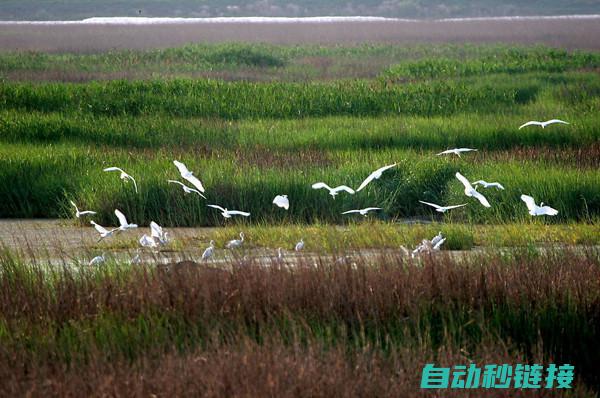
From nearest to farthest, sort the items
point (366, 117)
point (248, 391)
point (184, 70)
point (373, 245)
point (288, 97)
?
point (248, 391) < point (373, 245) < point (366, 117) < point (288, 97) < point (184, 70)

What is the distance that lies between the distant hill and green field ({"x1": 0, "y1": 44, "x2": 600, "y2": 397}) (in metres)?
44.1

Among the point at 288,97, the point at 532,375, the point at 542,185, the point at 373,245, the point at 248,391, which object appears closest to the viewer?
the point at 248,391

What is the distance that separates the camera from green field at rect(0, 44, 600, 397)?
543 cm

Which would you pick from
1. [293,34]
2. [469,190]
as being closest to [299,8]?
[293,34]

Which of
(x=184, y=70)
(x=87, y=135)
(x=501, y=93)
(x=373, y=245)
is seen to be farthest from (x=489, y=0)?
(x=373, y=245)

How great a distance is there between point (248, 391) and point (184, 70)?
73.0 ft

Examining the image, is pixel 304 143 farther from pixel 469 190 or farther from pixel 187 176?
pixel 469 190

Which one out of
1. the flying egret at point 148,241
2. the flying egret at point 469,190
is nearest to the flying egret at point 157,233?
the flying egret at point 148,241

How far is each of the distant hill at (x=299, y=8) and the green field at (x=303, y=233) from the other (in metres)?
44.1

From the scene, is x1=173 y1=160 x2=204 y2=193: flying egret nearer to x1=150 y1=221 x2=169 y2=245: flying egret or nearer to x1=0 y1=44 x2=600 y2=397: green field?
x1=150 y1=221 x2=169 y2=245: flying egret

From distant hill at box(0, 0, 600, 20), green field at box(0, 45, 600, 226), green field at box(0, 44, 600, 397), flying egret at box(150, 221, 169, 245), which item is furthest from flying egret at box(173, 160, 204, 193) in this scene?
distant hill at box(0, 0, 600, 20)

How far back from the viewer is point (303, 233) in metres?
9.68

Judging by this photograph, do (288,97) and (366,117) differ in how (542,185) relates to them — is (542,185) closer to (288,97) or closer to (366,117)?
(366,117)

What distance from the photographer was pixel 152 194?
11.5 m
